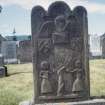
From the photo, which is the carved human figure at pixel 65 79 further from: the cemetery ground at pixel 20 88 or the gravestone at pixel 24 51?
the gravestone at pixel 24 51

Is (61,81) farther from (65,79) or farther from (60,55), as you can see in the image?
(60,55)

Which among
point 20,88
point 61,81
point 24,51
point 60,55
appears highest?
point 24,51

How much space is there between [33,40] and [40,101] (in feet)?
3.82

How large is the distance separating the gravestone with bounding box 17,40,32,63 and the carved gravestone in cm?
2113

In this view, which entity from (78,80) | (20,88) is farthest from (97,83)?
(78,80)

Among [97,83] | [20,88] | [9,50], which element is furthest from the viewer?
[9,50]

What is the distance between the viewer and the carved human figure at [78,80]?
691cm

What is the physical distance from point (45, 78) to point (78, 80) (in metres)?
0.64

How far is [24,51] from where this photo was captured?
28.7 metres

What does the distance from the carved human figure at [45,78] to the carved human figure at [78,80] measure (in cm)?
48

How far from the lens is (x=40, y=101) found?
6.88 metres

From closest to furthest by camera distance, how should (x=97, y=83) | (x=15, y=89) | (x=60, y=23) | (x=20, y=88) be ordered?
(x=60, y=23)
(x=15, y=89)
(x=20, y=88)
(x=97, y=83)

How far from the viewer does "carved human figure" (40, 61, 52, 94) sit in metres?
6.82

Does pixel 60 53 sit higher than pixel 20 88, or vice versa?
pixel 60 53
